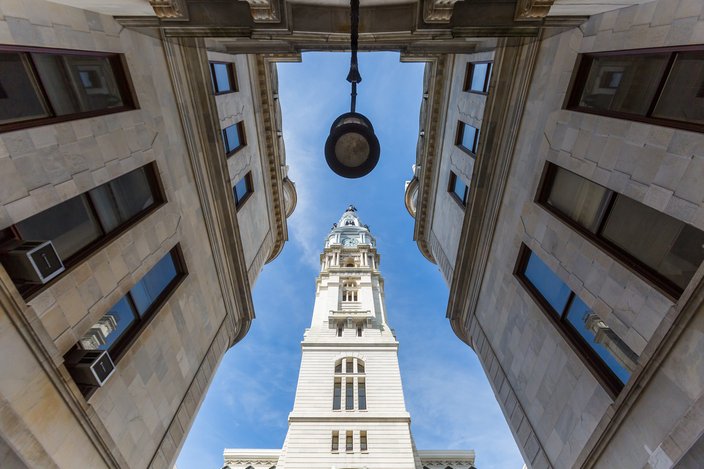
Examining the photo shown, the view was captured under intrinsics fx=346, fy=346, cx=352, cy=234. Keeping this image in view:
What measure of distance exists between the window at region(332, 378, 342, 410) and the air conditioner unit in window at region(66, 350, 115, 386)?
3384 cm

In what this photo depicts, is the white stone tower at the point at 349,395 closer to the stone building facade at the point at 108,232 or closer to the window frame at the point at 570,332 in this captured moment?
the stone building facade at the point at 108,232

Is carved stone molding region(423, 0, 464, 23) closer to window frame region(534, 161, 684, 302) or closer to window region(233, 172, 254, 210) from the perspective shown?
window frame region(534, 161, 684, 302)

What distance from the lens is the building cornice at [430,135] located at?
65.7 ft

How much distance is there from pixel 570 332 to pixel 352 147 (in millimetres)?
8131

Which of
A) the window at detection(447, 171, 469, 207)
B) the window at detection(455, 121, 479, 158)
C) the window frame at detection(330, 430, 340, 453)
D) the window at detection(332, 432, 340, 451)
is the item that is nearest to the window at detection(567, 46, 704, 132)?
the window at detection(455, 121, 479, 158)

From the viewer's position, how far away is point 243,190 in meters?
18.5

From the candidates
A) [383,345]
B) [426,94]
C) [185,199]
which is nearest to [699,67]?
[185,199]

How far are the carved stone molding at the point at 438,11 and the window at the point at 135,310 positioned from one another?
1088 centimetres

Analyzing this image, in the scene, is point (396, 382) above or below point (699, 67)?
below

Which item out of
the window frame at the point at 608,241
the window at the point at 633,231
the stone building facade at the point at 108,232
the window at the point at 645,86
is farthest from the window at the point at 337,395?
the window at the point at 645,86

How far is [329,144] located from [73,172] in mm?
5766

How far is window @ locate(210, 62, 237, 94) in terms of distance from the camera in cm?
1473

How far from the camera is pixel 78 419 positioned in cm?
733

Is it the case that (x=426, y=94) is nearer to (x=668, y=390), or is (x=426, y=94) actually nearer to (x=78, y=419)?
(x=668, y=390)
